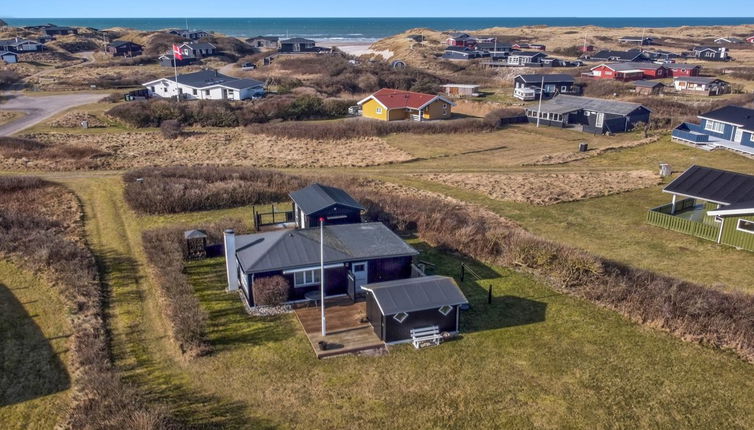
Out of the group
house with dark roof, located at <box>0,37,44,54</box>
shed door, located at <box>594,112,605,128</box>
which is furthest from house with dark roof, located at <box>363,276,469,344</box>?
house with dark roof, located at <box>0,37,44,54</box>

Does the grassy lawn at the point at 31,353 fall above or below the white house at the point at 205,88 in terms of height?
below

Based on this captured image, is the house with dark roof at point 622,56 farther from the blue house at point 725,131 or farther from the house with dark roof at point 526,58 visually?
the blue house at point 725,131

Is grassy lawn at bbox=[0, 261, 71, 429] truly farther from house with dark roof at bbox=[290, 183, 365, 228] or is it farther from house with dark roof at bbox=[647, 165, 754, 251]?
house with dark roof at bbox=[647, 165, 754, 251]

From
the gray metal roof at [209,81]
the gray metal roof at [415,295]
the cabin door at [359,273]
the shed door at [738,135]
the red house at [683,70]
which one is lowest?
the cabin door at [359,273]

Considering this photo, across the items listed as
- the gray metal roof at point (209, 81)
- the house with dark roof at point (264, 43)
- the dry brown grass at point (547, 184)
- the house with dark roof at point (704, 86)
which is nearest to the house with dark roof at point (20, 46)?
the house with dark roof at point (264, 43)

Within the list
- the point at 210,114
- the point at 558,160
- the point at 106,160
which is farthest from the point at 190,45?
the point at 558,160

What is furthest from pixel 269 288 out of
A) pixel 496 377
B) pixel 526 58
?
pixel 526 58

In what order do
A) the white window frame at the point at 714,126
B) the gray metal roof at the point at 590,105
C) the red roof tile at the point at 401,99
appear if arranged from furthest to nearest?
1. the red roof tile at the point at 401,99
2. the gray metal roof at the point at 590,105
3. the white window frame at the point at 714,126
